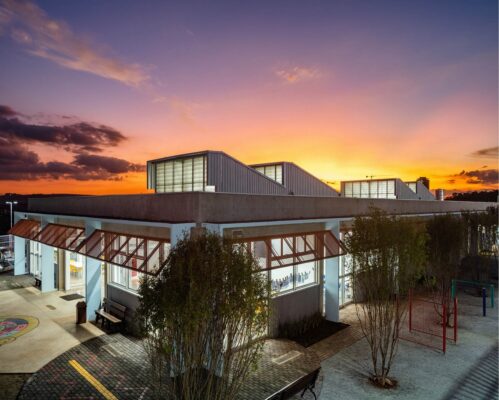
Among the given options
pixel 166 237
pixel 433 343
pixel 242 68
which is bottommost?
pixel 433 343

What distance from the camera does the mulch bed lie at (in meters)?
12.6

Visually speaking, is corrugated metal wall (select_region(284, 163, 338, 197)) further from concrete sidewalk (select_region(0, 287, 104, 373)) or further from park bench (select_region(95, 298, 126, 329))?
concrete sidewalk (select_region(0, 287, 104, 373))

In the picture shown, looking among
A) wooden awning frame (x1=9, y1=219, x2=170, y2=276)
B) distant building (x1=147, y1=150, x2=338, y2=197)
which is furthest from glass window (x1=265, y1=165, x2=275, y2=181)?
wooden awning frame (x1=9, y1=219, x2=170, y2=276)

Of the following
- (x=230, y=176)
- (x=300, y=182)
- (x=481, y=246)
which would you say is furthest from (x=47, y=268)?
(x=481, y=246)

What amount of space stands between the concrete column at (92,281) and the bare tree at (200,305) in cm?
905

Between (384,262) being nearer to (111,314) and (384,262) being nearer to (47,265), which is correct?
(111,314)

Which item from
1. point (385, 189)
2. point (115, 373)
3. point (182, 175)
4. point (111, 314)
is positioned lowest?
point (115, 373)

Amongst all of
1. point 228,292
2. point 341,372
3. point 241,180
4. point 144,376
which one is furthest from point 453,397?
point 241,180

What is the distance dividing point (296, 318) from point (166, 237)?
6387 mm

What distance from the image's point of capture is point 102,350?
37.7ft

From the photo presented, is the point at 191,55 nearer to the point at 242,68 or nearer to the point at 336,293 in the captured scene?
the point at 242,68

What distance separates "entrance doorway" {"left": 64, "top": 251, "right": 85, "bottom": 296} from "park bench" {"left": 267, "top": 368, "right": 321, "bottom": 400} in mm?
14205

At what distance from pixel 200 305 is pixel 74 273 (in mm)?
18580

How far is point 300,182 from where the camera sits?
22594 mm
